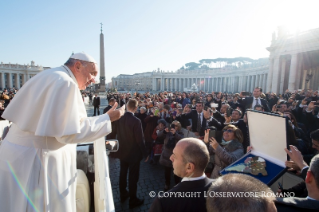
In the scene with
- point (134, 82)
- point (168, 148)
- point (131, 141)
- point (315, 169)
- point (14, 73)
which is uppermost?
point (14, 73)

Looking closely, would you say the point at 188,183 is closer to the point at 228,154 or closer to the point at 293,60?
the point at 228,154

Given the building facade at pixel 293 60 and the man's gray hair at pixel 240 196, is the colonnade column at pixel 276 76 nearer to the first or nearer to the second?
the building facade at pixel 293 60

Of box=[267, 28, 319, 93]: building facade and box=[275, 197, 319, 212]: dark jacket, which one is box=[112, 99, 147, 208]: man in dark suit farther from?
box=[267, 28, 319, 93]: building facade

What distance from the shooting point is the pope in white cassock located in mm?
1475

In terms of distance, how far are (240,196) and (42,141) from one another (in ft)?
5.15

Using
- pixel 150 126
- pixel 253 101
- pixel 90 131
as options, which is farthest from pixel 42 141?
pixel 253 101

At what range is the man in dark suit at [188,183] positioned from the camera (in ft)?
4.44

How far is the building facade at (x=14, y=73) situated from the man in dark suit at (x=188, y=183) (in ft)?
266

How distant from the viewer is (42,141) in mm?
1560

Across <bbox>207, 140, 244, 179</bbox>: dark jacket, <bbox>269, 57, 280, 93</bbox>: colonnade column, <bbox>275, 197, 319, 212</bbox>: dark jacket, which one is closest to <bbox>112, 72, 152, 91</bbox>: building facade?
<bbox>269, 57, 280, 93</bbox>: colonnade column

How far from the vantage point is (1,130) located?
4.25 metres

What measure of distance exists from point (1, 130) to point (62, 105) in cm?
405

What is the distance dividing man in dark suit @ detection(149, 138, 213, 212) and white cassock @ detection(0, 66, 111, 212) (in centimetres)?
71

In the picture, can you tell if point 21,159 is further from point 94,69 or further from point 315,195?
point 315,195
